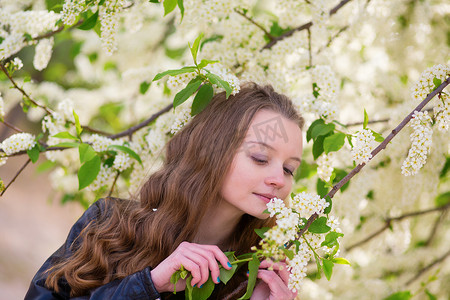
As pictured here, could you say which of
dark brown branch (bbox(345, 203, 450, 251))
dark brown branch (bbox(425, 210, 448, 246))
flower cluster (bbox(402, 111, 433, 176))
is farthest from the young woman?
dark brown branch (bbox(425, 210, 448, 246))

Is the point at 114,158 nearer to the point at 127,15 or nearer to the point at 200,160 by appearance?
the point at 200,160

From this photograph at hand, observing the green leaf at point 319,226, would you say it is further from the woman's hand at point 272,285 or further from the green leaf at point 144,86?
the green leaf at point 144,86

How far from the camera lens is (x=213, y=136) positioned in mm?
1935

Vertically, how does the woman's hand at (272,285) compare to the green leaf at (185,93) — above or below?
below

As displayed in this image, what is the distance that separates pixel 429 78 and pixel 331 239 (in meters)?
0.65

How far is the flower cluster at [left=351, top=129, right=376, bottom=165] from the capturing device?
1553 millimetres

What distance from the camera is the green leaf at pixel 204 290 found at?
154 centimetres

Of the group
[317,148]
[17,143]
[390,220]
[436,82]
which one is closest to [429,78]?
[436,82]

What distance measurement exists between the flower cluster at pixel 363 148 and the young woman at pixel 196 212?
0.29 metres

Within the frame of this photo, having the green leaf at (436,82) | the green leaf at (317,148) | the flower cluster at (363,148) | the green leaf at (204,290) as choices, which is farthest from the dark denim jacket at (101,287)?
the green leaf at (436,82)

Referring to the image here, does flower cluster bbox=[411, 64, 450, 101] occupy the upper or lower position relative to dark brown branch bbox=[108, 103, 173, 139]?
upper

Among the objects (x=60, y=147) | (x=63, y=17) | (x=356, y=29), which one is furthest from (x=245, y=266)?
(x=356, y=29)

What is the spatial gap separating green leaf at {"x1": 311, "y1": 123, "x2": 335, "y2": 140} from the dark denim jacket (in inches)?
33.6

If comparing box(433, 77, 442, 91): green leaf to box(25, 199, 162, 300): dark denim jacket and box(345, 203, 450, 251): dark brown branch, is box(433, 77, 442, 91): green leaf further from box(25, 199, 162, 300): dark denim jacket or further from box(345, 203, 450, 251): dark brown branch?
box(345, 203, 450, 251): dark brown branch
